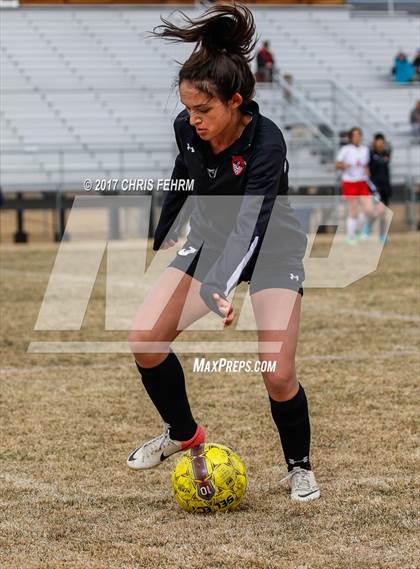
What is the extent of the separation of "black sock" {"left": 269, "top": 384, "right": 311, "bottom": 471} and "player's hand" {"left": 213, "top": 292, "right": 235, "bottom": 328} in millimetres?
719

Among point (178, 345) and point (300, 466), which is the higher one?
point (300, 466)

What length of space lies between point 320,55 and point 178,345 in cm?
Result: 2264

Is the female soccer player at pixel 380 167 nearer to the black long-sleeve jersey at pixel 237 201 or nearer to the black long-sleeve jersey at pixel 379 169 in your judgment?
the black long-sleeve jersey at pixel 379 169

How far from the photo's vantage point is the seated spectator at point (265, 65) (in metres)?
25.7

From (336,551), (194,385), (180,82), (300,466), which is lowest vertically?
(194,385)

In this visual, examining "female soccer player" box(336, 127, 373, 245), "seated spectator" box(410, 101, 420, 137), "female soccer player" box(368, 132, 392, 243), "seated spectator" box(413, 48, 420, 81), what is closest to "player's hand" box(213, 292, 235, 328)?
"female soccer player" box(336, 127, 373, 245)

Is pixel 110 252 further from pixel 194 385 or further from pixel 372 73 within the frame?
pixel 372 73

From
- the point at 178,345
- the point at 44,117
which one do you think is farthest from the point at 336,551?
the point at 44,117

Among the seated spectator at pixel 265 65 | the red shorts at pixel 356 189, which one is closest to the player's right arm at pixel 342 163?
the red shorts at pixel 356 189

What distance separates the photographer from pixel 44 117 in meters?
25.6

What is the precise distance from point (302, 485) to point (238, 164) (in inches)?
55.2

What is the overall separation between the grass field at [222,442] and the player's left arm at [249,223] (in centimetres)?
93

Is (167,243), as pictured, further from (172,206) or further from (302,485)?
(302,485)

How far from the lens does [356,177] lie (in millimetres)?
20562
